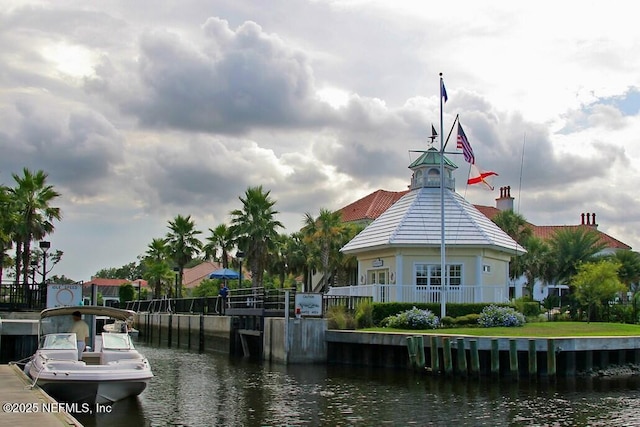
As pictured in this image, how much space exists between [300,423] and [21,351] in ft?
41.0

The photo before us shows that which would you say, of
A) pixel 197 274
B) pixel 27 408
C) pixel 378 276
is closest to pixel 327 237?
pixel 378 276

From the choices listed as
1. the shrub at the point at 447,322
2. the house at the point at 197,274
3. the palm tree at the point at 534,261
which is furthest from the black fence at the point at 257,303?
the house at the point at 197,274

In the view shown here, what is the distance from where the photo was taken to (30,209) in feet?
150

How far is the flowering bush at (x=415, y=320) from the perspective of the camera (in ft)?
104

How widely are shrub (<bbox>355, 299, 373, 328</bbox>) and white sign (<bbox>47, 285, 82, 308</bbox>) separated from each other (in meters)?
11.5

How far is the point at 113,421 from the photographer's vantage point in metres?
17.9

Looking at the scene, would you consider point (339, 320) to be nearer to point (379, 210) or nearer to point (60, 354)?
point (60, 354)

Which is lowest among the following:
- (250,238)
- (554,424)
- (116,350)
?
(554,424)

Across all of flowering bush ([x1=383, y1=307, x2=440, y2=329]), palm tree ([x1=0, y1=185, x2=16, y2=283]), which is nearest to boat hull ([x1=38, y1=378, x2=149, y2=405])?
flowering bush ([x1=383, y1=307, x2=440, y2=329])

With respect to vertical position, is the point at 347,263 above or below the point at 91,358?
above

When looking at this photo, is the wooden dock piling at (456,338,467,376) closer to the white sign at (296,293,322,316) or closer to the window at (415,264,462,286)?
the white sign at (296,293,322,316)

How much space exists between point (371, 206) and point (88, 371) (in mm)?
61015

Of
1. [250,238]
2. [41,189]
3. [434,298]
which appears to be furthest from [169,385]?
[250,238]

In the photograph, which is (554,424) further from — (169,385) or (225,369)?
(225,369)
